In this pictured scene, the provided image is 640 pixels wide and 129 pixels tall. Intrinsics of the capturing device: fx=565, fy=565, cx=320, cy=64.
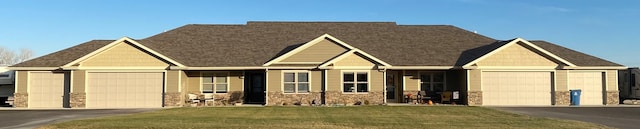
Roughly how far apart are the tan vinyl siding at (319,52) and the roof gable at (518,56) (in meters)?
6.94

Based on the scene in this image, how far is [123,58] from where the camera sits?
25922 millimetres

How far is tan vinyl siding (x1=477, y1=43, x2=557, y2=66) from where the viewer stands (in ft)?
88.2

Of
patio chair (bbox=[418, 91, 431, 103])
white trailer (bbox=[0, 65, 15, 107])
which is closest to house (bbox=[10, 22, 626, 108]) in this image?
patio chair (bbox=[418, 91, 431, 103])

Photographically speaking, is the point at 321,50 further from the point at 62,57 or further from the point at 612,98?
the point at 612,98

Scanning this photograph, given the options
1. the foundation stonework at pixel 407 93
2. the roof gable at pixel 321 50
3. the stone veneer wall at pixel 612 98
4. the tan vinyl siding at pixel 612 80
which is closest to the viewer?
the roof gable at pixel 321 50

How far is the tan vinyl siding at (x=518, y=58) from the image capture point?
26.9m

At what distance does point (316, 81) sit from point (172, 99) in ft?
21.9

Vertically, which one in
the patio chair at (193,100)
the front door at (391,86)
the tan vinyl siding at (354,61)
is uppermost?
the tan vinyl siding at (354,61)

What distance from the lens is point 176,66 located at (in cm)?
2581

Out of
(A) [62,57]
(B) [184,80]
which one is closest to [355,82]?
(B) [184,80]

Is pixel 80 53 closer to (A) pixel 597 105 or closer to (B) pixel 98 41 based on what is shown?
(B) pixel 98 41

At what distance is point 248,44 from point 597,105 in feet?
57.4

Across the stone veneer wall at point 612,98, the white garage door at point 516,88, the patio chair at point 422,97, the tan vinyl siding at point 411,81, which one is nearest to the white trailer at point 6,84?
the tan vinyl siding at point 411,81

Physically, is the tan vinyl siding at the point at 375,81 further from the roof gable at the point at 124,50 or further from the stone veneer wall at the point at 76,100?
the stone veneer wall at the point at 76,100
